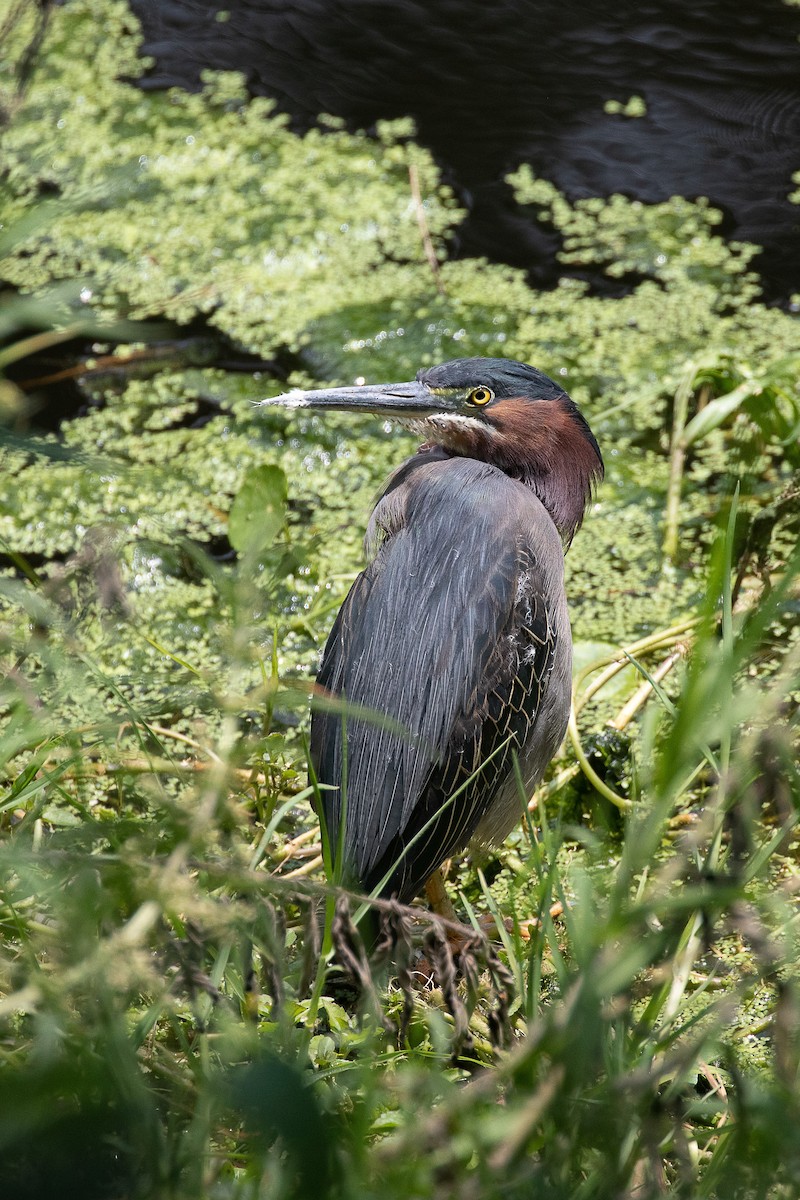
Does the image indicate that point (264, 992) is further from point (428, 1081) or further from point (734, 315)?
point (734, 315)

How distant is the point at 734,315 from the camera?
4520mm

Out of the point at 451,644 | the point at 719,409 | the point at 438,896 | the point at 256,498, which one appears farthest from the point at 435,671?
the point at 719,409

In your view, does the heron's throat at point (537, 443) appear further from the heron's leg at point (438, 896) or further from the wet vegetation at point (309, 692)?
the heron's leg at point (438, 896)

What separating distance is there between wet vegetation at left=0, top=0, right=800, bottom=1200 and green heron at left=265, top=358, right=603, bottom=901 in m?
0.20

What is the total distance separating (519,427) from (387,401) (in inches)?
12.0

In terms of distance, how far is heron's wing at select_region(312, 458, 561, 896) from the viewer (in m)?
2.37

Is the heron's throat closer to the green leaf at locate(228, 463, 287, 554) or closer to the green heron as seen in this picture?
the green heron

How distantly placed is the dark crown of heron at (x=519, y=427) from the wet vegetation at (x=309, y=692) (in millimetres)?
437

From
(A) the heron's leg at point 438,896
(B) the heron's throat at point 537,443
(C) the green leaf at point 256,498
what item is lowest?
(A) the heron's leg at point 438,896

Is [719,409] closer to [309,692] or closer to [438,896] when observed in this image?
[438,896]

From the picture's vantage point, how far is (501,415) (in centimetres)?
276

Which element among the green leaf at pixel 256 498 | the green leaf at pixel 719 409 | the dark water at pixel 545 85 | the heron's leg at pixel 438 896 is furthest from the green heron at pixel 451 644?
the dark water at pixel 545 85

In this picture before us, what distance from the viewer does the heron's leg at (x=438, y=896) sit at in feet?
8.79

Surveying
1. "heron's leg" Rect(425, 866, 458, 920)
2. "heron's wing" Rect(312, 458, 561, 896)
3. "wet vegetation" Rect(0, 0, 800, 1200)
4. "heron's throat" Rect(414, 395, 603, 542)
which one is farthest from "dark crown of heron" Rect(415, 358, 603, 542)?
"heron's leg" Rect(425, 866, 458, 920)
